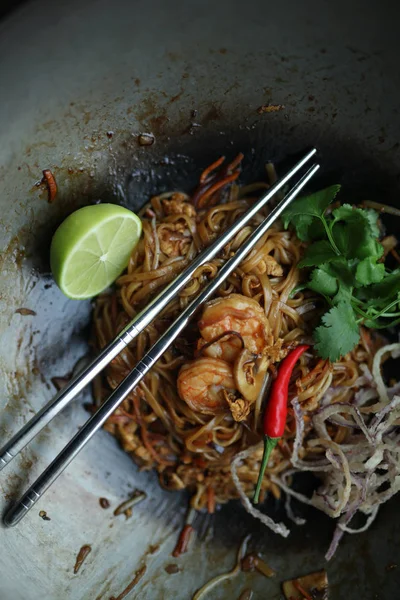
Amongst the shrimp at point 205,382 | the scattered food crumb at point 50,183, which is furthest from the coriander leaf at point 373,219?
the scattered food crumb at point 50,183

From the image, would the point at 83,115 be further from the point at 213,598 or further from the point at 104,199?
the point at 213,598

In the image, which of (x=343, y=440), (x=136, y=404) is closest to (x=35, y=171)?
(x=136, y=404)

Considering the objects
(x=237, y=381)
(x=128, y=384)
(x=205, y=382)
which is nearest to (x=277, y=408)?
(x=237, y=381)

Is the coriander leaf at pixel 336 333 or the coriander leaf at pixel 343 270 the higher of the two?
the coriander leaf at pixel 343 270

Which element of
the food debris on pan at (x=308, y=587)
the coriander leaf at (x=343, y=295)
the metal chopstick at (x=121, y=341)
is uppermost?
the metal chopstick at (x=121, y=341)

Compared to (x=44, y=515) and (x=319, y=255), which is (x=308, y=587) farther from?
(x=319, y=255)

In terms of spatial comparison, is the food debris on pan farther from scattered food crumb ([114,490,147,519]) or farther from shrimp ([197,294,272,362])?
shrimp ([197,294,272,362])


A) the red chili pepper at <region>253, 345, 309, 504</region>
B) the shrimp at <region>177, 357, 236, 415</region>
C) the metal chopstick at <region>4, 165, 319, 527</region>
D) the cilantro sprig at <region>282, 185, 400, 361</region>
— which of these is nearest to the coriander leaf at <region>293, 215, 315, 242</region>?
the cilantro sprig at <region>282, 185, 400, 361</region>

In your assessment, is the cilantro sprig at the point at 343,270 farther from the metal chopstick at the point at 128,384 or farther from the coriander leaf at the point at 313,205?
the metal chopstick at the point at 128,384
